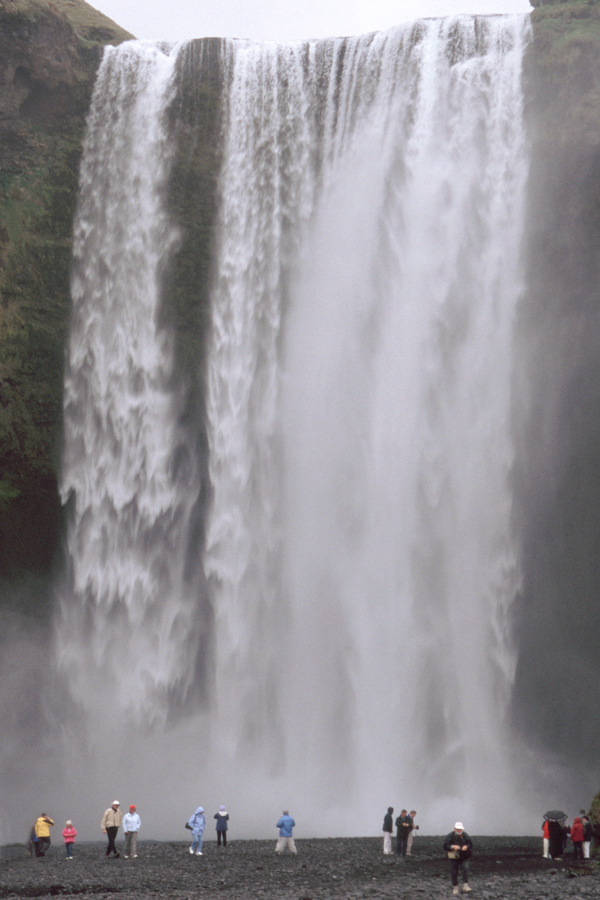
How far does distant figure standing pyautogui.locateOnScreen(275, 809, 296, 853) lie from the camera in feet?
72.3

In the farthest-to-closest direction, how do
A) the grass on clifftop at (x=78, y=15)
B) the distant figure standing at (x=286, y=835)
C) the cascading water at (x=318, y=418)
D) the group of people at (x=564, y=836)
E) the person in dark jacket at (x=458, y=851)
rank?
the grass on clifftop at (x=78, y=15)
the cascading water at (x=318, y=418)
the distant figure standing at (x=286, y=835)
the group of people at (x=564, y=836)
the person in dark jacket at (x=458, y=851)

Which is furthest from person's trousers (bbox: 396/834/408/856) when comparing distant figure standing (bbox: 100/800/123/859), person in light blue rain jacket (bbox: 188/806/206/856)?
distant figure standing (bbox: 100/800/123/859)

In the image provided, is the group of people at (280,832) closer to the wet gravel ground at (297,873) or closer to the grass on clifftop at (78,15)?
the wet gravel ground at (297,873)

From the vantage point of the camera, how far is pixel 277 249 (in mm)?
36312

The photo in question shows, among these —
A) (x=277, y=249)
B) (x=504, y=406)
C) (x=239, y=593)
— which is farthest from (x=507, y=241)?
(x=239, y=593)

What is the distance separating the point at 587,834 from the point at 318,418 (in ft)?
57.5

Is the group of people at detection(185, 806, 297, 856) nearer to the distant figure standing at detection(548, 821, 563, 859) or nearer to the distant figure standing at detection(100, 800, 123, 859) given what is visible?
the distant figure standing at detection(100, 800, 123, 859)

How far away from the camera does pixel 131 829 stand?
21.5 meters

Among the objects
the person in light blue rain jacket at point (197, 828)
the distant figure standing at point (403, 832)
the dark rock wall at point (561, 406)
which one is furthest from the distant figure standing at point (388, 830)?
the dark rock wall at point (561, 406)

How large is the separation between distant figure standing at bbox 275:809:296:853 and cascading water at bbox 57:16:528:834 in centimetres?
738

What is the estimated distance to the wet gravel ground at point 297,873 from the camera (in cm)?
1667

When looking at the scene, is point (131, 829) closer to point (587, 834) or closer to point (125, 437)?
point (587, 834)

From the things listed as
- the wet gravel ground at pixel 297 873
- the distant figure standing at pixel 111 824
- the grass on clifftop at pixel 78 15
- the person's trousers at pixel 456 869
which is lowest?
the wet gravel ground at pixel 297 873

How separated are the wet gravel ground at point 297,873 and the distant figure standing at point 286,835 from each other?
1.10 ft
